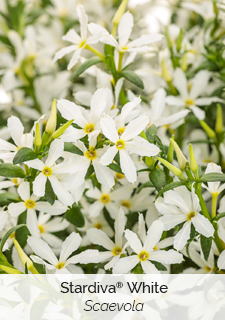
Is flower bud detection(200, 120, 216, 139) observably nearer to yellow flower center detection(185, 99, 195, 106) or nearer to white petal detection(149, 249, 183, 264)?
yellow flower center detection(185, 99, 195, 106)

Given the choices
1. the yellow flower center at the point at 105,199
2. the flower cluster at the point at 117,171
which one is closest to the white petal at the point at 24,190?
the flower cluster at the point at 117,171

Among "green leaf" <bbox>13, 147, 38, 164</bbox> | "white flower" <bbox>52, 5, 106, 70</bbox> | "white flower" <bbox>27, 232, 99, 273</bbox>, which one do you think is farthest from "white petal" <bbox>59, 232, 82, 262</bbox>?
"white flower" <bbox>52, 5, 106, 70</bbox>

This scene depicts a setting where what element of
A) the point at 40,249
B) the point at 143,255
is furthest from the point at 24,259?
the point at 143,255

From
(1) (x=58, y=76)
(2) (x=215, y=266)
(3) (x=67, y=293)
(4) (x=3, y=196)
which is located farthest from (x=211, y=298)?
(1) (x=58, y=76)

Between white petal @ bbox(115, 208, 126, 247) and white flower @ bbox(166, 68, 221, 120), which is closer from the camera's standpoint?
white petal @ bbox(115, 208, 126, 247)

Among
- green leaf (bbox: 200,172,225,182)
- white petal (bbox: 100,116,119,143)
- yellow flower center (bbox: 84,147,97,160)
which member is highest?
white petal (bbox: 100,116,119,143)

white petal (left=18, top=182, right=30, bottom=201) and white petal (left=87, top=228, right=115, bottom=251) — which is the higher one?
white petal (left=18, top=182, right=30, bottom=201)

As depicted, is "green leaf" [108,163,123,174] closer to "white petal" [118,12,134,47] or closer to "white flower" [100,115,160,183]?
"white flower" [100,115,160,183]
